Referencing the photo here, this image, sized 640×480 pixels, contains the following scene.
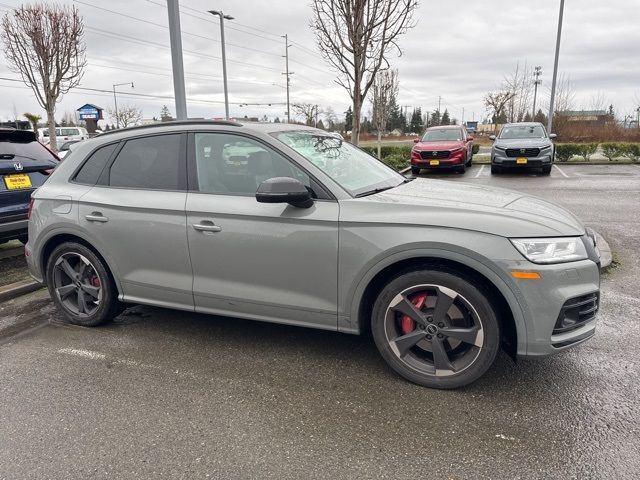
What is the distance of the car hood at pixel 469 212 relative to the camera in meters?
2.61

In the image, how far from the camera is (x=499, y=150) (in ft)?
47.7

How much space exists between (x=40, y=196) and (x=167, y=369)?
2015 millimetres

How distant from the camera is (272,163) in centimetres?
316

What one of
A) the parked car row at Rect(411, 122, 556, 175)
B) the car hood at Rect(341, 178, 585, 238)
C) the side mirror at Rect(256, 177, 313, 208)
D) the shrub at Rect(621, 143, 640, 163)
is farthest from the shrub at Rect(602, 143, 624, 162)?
the side mirror at Rect(256, 177, 313, 208)

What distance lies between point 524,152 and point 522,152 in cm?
6

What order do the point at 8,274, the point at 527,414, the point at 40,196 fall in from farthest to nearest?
the point at 8,274
the point at 40,196
the point at 527,414

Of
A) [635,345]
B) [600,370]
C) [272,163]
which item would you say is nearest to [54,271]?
[272,163]

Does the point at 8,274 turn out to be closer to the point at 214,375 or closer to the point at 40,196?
the point at 40,196

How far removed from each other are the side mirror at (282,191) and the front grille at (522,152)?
519 inches

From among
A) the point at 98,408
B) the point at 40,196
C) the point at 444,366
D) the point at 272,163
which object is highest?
the point at 272,163

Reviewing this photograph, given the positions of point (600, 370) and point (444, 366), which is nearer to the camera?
point (444, 366)

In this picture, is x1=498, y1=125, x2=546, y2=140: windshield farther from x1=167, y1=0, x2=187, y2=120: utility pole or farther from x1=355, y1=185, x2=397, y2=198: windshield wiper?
x1=355, y1=185, x2=397, y2=198: windshield wiper

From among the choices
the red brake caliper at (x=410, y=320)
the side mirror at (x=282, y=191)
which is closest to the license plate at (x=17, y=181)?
the side mirror at (x=282, y=191)

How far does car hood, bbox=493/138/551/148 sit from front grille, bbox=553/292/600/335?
42.3 feet
